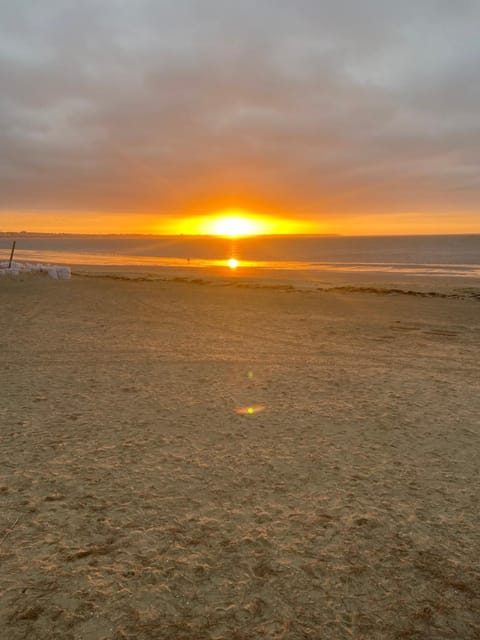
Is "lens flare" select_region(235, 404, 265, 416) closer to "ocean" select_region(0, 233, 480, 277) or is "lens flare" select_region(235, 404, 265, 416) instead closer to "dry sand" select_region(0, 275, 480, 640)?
"dry sand" select_region(0, 275, 480, 640)

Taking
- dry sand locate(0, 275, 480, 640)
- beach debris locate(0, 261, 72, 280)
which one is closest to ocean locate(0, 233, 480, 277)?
beach debris locate(0, 261, 72, 280)

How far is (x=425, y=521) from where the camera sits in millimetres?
3568

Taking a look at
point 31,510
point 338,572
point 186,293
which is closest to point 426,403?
point 338,572

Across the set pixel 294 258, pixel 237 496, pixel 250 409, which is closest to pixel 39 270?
pixel 250 409

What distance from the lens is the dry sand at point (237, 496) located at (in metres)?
2.70

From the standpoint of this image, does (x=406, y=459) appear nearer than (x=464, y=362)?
Yes

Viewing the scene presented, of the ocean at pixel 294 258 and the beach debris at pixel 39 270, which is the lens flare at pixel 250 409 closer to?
the beach debris at pixel 39 270

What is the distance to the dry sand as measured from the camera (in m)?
2.70

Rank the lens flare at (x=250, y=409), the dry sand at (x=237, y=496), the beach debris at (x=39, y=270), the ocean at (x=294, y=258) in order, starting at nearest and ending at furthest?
the dry sand at (x=237, y=496) < the lens flare at (x=250, y=409) < the beach debris at (x=39, y=270) < the ocean at (x=294, y=258)

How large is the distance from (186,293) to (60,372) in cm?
1151

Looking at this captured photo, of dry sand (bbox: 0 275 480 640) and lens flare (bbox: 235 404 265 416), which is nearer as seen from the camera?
dry sand (bbox: 0 275 480 640)

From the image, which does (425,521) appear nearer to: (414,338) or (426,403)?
(426,403)

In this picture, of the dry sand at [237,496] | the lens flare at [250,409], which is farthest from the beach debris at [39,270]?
the lens flare at [250,409]

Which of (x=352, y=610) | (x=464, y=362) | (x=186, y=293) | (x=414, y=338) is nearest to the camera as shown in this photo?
(x=352, y=610)
